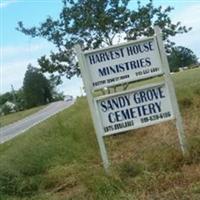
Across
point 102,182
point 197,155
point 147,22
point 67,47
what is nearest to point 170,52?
point 147,22

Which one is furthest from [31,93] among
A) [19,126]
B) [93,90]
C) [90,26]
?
[93,90]

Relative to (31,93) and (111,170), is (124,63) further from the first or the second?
(31,93)

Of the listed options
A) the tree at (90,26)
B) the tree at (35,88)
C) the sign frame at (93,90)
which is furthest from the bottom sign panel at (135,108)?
the tree at (35,88)

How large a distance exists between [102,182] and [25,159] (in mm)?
3409

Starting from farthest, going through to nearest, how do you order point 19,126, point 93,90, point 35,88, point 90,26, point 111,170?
point 35,88 → point 19,126 → point 90,26 → point 93,90 → point 111,170

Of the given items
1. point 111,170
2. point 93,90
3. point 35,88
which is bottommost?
Answer: point 35,88

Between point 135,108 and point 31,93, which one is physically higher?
point 135,108

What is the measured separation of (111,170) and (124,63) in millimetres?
1778

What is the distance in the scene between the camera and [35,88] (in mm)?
102562

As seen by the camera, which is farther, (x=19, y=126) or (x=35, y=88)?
(x=35, y=88)

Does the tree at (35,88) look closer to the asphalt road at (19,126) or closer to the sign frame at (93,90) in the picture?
the asphalt road at (19,126)

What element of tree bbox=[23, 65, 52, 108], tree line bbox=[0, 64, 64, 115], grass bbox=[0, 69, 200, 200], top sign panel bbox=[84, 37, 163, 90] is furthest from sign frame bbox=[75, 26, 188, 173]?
tree bbox=[23, 65, 52, 108]

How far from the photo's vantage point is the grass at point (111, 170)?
24.2 ft

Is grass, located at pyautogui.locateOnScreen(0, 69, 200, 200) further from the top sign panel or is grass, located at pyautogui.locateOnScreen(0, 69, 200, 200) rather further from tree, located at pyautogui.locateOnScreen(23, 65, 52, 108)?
tree, located at pyautogui.locateOnScreen(23, 65, 52, 108)
